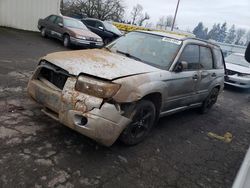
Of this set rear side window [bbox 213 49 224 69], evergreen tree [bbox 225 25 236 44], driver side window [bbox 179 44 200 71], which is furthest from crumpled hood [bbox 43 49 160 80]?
evergreen tree [bbox 225 25 236 44]

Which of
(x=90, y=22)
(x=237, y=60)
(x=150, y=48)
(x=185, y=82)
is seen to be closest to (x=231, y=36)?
(x=90, y=22)

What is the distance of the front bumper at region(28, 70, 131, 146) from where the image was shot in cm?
314

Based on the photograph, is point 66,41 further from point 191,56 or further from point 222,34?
point 222,34

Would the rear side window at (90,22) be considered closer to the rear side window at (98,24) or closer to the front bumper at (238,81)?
the rear side window at (98,24)

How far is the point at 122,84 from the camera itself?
324cm

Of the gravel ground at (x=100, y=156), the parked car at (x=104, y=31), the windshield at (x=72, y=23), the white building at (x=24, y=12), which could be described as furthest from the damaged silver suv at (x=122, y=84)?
the parked car at (x=104, y=31)

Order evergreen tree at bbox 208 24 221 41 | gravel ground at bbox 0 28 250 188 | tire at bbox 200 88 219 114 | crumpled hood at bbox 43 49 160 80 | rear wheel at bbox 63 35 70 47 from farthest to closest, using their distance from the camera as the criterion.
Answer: evergreen tree at bbox 208 24 221 41 < rear wheel at bbox 63 35 70 47 < tire at bbox 200 88 219 114 < crumpled hood at bbox 43 49 160 80 < gravel ground at bbox 0 28 250 188

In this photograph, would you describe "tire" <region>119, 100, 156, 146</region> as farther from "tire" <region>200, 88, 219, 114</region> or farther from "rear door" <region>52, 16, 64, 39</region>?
"rear door" <region>52, 16, 64, 39</region>

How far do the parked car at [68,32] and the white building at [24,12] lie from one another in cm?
120

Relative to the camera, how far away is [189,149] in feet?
14.1

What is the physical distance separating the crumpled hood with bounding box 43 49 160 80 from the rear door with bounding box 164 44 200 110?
53cm

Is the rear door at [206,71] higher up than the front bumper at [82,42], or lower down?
higher up

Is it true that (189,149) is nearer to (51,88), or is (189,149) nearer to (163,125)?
(163,125)

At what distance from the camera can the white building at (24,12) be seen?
14.5 meters
